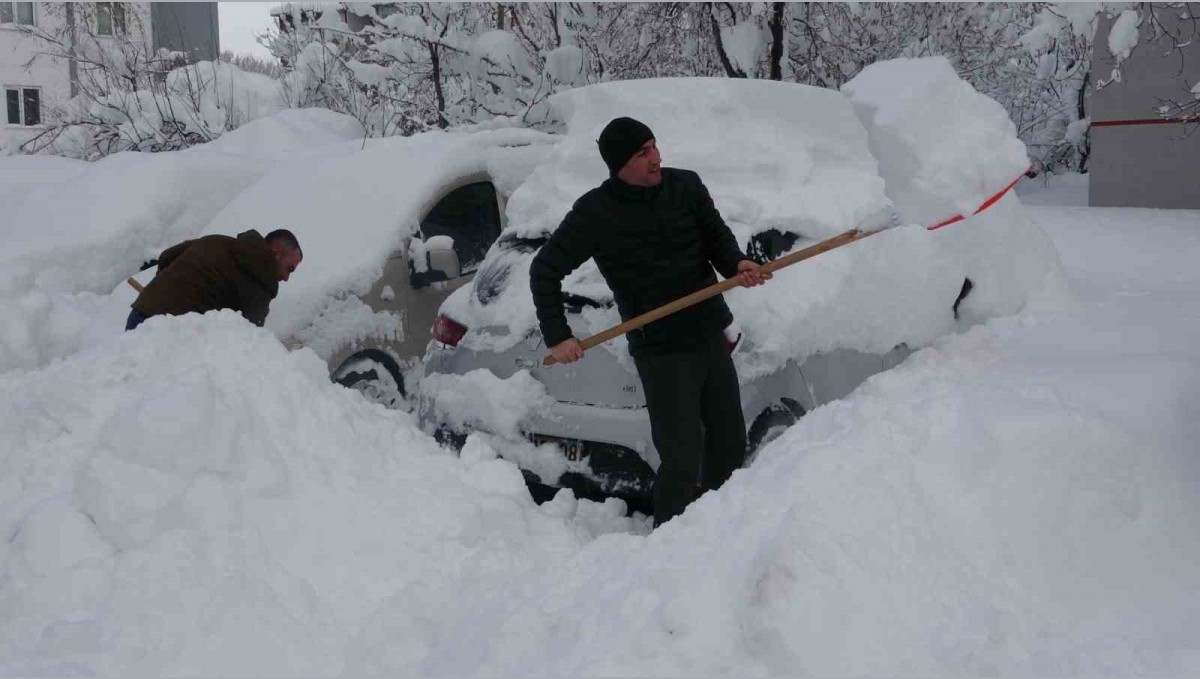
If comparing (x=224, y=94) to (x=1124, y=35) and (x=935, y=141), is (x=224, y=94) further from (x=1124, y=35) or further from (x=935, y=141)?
(x=1124, y=35)

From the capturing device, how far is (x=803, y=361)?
4.26 metres

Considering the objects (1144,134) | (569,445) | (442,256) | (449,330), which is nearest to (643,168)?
(569,445)

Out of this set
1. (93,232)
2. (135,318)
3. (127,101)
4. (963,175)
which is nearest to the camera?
(135,318)

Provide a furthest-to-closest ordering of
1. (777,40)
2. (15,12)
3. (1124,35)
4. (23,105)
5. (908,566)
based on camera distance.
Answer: (23,105) < (15,12) < (777,40) < (1124,35) < (908,566)

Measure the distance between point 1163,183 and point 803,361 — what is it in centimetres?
1050

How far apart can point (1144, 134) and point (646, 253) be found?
1129 cm

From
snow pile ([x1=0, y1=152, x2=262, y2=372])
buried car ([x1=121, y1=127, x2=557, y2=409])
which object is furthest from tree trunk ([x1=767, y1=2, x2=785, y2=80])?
snow pile ([x1=0, y1=152, x2=262, y2=372])

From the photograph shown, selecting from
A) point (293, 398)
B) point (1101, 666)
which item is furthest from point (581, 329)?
point (1101, 666)

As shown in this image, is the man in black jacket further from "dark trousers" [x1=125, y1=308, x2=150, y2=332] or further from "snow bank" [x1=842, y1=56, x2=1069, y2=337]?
"dark trousers" [x1=125, y1=308, x2=150, y2=332]

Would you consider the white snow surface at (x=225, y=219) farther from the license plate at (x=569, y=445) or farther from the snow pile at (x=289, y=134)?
the snow pile at (x=289, y=134)

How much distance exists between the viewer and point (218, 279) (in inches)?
198

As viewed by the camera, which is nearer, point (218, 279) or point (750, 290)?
point (750, 290)

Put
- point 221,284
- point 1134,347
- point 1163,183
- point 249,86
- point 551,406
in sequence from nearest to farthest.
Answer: point 551,406
point 1134,347
point 221,284
point 1163,183
point 249,86

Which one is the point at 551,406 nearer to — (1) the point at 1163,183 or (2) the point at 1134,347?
(2) the point at 1134,347
